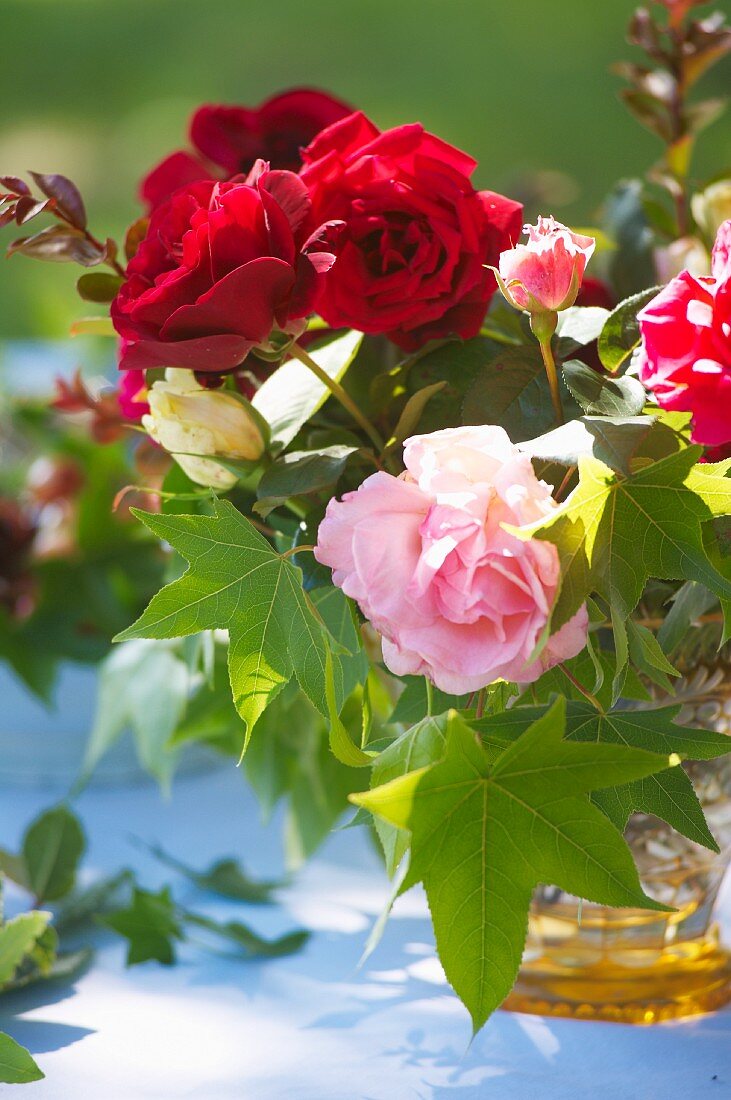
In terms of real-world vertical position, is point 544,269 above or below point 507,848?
above

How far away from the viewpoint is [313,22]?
400 centimetres

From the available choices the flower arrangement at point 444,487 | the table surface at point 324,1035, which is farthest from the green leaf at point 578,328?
the table surface at point 324,1035

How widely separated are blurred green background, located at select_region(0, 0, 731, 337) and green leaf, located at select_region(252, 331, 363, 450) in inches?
131

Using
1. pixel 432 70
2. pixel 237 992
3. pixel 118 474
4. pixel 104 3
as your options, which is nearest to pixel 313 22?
pixel 432 70

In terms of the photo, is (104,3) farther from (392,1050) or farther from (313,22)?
(392,1050)

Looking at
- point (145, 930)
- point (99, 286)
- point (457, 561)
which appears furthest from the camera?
point (145, 930)

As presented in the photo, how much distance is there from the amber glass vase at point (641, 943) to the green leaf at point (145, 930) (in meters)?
0.14

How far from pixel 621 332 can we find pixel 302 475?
10cm

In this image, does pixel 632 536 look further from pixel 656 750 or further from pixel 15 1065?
pixel 15 1065

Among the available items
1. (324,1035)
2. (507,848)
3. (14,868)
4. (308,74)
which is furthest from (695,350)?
(308,74)

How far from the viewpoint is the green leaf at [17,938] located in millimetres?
410

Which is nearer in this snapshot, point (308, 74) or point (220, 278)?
point (220, 278)

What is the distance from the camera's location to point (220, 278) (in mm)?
326

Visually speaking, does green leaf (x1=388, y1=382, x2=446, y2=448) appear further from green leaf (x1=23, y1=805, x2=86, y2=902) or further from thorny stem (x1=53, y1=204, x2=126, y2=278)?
green leaf (x1=23, y1=805, x2=86, y2=902)
